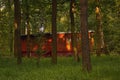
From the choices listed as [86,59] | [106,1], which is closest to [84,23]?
[86,59]

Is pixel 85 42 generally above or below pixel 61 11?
below

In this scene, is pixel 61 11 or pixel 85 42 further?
pixel 61 11

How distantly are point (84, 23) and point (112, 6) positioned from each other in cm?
1831

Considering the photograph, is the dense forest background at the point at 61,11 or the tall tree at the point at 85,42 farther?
the dense forest background at the point at 61,11

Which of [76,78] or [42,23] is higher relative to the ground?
[42,23]

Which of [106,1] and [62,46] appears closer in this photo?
[106,1]

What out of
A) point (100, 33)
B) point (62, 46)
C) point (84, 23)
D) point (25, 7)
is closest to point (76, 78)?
point (84, 23)

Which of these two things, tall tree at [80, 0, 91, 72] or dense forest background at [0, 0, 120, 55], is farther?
dense forest background at [0, 0, 120, 55]

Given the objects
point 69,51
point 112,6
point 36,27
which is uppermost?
point 112,6

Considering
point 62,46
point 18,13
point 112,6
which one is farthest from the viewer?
point 62,46

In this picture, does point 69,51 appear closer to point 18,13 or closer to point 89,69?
point 18,13

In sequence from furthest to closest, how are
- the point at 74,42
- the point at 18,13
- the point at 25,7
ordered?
the point at 25,7
the point at 74,42
the point at 18,13

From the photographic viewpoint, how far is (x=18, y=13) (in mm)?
24766

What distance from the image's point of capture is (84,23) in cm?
1653
